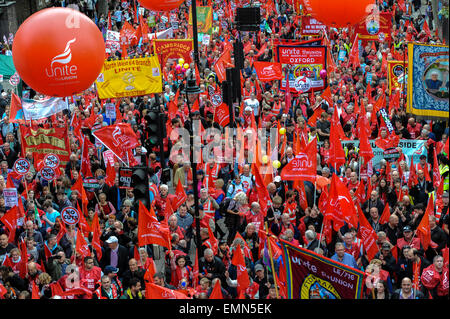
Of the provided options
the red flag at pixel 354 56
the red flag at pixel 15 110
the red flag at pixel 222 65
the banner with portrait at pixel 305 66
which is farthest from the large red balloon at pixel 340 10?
the red flag at pixel 354 56

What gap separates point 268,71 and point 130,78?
395 cm

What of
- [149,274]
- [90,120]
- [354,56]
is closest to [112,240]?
[149,274]

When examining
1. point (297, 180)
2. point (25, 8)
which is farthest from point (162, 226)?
point (25, 8)

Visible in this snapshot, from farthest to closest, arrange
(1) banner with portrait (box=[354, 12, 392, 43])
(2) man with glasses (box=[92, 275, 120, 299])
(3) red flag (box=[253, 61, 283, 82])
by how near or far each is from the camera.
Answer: (1) banner with portrait (box=[354, 12, 392, 43]) → (3) red flag (box=[253, 61, 283, 82]) → (2) man with glasses (box=[92, 275, 120, 299])

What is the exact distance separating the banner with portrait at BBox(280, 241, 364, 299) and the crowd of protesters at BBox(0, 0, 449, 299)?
35.0 inches

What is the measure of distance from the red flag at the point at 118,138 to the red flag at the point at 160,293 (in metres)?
5.90

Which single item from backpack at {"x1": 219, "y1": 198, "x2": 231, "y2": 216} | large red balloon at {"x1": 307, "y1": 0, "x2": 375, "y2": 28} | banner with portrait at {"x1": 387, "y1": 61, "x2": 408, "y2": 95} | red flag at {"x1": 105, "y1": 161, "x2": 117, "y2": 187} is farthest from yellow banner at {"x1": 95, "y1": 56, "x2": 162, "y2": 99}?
large red balloon at {"x1": 307, "y1": 0, "x2": 375, "y2": 28}

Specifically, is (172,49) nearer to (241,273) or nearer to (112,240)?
(112,240)

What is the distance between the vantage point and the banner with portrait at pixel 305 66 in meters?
19.4

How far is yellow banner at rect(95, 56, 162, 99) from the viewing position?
60.1 feet

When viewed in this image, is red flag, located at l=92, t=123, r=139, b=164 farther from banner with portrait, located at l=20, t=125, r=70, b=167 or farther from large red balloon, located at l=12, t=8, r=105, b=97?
large red balloon, located at l=12, t=8, r=105, b=97

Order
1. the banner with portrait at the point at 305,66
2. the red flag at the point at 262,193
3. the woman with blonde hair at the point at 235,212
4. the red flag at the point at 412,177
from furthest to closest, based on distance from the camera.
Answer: the banner with portrait at the point at 305,66, the red flag at the point at 412,177, the woman with blonde hair at the point at 235,212, the red flag at the point at 262,193

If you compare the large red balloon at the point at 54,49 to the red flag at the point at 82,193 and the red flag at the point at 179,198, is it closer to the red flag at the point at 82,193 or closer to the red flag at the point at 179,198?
the red flag at the point at 82,193

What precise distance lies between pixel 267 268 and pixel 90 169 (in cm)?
622
